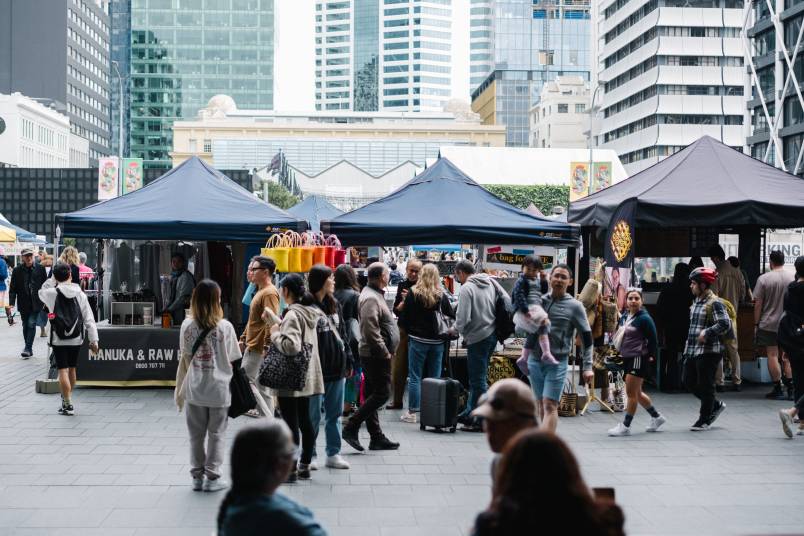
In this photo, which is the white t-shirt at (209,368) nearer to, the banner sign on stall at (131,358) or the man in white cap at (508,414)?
the man in white cap at (508,414)

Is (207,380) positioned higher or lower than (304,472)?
higher

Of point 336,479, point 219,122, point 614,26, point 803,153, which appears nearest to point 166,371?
point 336,479

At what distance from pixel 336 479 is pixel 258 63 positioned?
169 m

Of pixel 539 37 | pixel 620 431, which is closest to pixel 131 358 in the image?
pixel 620 431

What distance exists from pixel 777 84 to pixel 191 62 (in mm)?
126143

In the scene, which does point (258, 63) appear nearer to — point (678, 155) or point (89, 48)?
point (89, 48)

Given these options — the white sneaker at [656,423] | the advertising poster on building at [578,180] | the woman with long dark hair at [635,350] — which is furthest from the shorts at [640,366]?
the advertising poster on building at [578,180]

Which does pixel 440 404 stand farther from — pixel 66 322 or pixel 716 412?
pixel 66 322

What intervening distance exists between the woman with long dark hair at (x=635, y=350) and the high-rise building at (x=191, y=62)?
165615 millimetres

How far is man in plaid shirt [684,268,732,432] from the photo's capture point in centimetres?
1038

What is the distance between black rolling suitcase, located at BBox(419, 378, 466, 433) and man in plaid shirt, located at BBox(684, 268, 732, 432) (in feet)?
8.28

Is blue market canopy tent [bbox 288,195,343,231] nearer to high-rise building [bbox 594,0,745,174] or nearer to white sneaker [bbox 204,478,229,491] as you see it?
white sneaker [bbox 204,478,229,491]

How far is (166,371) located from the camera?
13.8 meters

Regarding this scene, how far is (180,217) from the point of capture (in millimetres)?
13586
